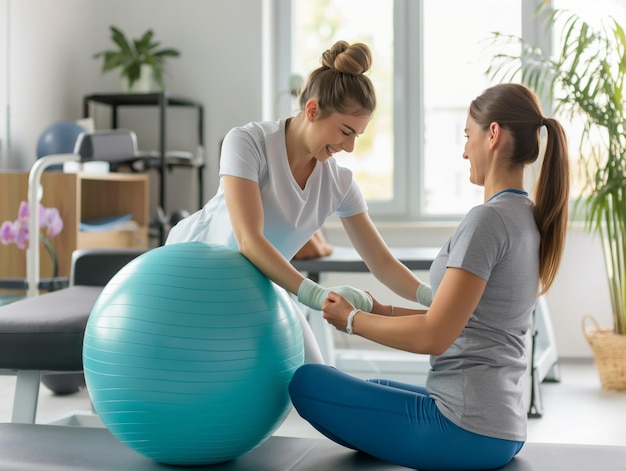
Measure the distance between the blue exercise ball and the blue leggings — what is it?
2.73 meters

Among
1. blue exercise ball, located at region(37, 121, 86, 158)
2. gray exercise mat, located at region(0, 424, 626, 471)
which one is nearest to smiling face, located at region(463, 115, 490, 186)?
gray exercise mat, located at region(0, 424, 626, 471)

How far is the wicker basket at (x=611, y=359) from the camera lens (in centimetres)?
371

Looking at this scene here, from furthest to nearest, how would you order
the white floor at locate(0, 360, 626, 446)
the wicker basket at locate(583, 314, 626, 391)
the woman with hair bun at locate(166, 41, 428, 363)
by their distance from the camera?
the wicker basket at locate(583, 314, 626, 391) → the white floor at locate(0, 360, 626, 446) → the woman with hair bun at locate(166, 41, 428, 363)

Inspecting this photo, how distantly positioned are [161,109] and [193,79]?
483 millimetres

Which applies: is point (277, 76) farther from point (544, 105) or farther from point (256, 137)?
point (256, 137)

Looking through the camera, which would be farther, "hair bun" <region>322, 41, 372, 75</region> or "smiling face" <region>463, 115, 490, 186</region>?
"hair bun" <region>322, 41, 372, 75</region>

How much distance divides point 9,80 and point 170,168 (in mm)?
954

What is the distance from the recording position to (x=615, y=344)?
3.72m

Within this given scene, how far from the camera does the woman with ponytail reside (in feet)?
5.08

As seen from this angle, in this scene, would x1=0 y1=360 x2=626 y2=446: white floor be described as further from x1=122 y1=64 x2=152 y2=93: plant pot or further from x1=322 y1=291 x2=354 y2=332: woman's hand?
x1=122 y1=64 x2=152 y2=93: plant pot

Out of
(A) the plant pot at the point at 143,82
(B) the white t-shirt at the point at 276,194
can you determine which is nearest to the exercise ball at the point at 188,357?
(B) the white t-shirt at the point at 276,194

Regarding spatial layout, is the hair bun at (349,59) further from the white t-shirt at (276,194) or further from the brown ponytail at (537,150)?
the brown ponytail at (537,150)

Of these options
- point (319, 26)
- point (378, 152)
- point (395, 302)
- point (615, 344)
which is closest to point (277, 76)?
point (319, 26)

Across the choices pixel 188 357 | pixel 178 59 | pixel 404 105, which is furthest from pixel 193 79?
pixel 188 357
